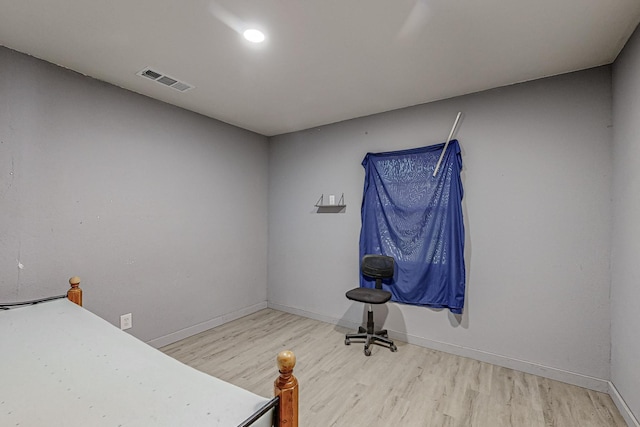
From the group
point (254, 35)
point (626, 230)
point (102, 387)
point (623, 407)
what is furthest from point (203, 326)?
point (626, 230)

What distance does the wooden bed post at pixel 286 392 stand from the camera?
98 centimetres

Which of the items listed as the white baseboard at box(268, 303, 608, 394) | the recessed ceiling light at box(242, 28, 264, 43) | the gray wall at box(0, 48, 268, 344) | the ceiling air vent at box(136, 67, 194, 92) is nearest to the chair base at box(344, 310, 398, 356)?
the white baseboard at box(268, 303, 608, 394)

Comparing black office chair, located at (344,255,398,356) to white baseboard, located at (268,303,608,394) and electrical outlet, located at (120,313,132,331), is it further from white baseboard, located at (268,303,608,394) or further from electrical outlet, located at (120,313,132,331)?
electrical outlet, located at (120,313,132,331)

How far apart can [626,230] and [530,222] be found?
0.61 m

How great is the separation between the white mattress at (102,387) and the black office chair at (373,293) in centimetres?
187

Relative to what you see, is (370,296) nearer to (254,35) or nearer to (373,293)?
(373,293)

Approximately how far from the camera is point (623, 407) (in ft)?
6.30

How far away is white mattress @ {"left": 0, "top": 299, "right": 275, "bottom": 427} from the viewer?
0.95 metres

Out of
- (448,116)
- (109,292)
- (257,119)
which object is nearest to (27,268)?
(109,292)

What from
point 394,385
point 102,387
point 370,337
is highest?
point 102,387

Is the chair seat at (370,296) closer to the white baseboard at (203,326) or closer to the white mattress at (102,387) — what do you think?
the white baseboard at (203,326)

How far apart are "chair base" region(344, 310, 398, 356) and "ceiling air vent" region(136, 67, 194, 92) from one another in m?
2.80

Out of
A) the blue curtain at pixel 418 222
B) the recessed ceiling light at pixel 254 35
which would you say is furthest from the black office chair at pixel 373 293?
the recessed ceiling light at pixel 254 35

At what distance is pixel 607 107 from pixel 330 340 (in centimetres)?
313
